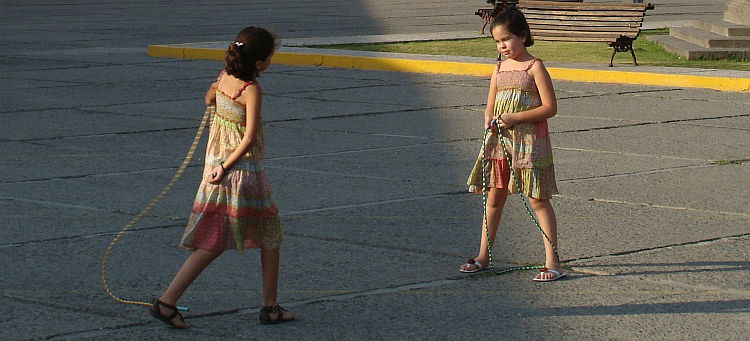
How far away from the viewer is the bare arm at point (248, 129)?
461 centimetres

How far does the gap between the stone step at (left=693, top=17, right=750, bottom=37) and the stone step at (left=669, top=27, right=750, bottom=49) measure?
96 mm

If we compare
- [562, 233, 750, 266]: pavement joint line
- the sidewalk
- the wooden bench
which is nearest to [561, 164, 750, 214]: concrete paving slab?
[562, 233, 750, 266]: pavement joint line

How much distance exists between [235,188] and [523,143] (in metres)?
1.58

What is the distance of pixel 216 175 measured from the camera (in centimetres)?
467

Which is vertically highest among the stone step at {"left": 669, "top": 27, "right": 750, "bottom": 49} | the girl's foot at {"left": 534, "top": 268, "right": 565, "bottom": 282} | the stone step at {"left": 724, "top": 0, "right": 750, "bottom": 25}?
the stone step at {"left": 724, "top": 0, "right": 750, "bottom": 25}

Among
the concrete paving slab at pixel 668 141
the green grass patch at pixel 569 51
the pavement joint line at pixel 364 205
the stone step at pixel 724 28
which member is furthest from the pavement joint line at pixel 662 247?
the stone step at pixel 724 28

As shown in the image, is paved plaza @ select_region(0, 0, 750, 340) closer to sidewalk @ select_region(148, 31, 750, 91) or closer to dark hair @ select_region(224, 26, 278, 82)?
sidewalk @ select_region(148, 31, 750, 91)

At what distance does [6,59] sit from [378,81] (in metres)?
6.84

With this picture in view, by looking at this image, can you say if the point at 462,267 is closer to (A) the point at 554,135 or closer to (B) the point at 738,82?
(A) the point at 554,135

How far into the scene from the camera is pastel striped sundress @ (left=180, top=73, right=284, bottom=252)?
4684 millimetres

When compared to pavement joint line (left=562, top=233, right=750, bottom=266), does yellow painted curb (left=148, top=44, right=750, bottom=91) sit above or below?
above

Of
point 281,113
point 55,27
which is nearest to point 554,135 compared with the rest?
point 281,113

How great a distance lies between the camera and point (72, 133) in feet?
33.7

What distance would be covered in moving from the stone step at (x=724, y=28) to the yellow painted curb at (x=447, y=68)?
3562mm
